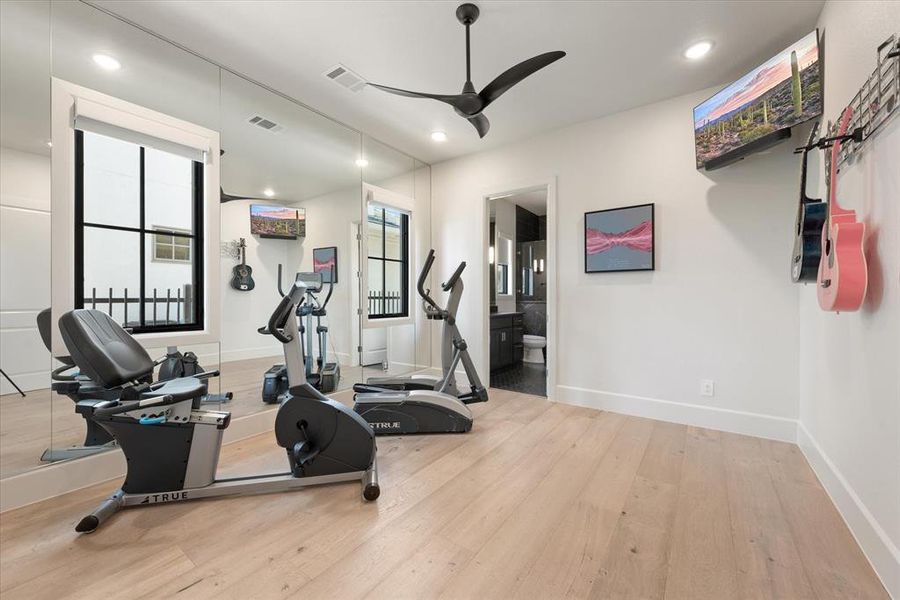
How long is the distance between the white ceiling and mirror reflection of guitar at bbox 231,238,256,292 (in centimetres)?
146

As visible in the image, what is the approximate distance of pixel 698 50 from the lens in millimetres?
2518

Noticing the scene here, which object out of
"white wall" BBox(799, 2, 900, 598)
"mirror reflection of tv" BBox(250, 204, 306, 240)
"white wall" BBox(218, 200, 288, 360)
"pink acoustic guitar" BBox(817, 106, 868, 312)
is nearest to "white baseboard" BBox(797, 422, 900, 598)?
"white wall" BBox(799, 2, 900, 598)

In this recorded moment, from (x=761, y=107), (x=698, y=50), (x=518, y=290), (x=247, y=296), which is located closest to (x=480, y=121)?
(x=698, y=50)

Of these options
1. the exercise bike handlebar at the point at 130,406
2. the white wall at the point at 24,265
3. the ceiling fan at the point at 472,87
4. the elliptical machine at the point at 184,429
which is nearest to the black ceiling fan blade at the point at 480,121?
the ceiling fan at the point at 472,87

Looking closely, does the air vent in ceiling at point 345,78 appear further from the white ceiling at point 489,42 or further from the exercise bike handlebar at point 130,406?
the exercise bike handlebar at point 130,406

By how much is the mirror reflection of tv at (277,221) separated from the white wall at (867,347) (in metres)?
3.88

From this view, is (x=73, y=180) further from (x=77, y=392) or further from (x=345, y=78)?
(x=345, y=78)

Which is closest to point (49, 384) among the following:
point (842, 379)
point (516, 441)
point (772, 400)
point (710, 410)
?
point (516, 441)

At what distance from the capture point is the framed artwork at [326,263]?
3.71 meters

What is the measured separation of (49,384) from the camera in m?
2.04

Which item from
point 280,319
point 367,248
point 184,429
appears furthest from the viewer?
point 367,248

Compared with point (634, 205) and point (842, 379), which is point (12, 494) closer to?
point (842, 379)

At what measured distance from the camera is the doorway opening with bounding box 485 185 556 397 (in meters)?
5.13

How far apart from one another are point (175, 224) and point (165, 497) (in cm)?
185
